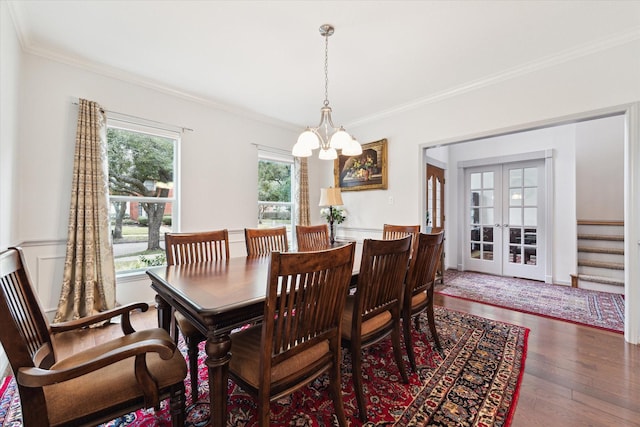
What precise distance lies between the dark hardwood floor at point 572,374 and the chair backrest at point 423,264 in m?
0.82

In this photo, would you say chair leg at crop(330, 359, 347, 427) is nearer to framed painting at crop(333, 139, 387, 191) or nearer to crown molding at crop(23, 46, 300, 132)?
framed painting at crop(333, 139, 387, 191)

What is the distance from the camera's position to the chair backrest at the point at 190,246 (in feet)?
6.73

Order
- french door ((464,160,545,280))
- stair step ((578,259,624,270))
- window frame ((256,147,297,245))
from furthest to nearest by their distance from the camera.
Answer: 1. french door ((464,160,545,280))
2. window frame ((256,147,297,245))
3. stair step ((578,259,624,270))

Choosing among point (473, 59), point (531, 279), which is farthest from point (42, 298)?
point (531, 279)

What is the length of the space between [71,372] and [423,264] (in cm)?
192

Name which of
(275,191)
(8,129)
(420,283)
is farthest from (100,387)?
(275,191)

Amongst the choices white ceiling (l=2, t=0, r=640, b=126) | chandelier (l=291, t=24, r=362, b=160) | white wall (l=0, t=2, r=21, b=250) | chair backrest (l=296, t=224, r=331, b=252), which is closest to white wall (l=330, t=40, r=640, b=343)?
white ceiling (l=2, t=0, r=640, b=126)

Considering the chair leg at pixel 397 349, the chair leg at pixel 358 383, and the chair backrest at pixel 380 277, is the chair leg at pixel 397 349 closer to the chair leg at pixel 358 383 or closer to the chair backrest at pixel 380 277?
the chair backrest at pixel 380 277

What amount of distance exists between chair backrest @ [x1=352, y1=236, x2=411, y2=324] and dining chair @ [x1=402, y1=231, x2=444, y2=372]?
0.19 metres

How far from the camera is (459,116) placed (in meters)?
3.24

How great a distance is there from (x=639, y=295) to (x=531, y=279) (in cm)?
224

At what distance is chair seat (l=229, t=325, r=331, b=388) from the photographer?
114 centimetres

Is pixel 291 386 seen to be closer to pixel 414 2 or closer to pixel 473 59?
pixel 414 2

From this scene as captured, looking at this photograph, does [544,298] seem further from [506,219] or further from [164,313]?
[164,313]
